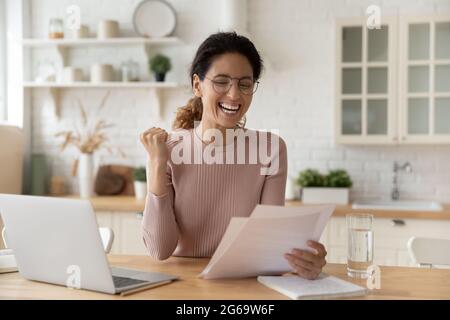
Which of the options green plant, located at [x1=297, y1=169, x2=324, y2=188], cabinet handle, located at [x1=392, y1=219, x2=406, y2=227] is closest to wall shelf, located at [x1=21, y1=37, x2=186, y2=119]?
green plant, located at [x1=297, y1=169, x2=324, y2=188]

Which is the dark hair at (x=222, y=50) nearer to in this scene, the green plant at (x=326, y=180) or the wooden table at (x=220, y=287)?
the wooden table at (x=220, y=287)

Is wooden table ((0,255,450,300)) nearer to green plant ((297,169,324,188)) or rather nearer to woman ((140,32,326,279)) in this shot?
woman ((140,32,326,279))

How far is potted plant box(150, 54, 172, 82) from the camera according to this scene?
4.02 meters

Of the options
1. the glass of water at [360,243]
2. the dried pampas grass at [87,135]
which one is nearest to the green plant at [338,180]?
the dried pampas grass at [87,135]

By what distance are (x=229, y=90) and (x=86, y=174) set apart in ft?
8.16

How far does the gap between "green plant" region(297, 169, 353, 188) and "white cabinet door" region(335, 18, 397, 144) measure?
23 cm

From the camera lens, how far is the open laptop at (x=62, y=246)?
1298 millimetres

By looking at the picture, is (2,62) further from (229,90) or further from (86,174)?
(229,90)

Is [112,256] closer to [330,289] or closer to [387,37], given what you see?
[330,289]

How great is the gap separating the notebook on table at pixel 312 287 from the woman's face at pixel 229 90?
0.58m

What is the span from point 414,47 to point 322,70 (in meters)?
0.64

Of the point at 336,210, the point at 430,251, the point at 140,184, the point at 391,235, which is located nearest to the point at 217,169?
the point at 430,251

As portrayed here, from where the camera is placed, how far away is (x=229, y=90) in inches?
71.7

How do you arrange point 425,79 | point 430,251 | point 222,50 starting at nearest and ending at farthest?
point 222,50
point 430,251
point 425,79
